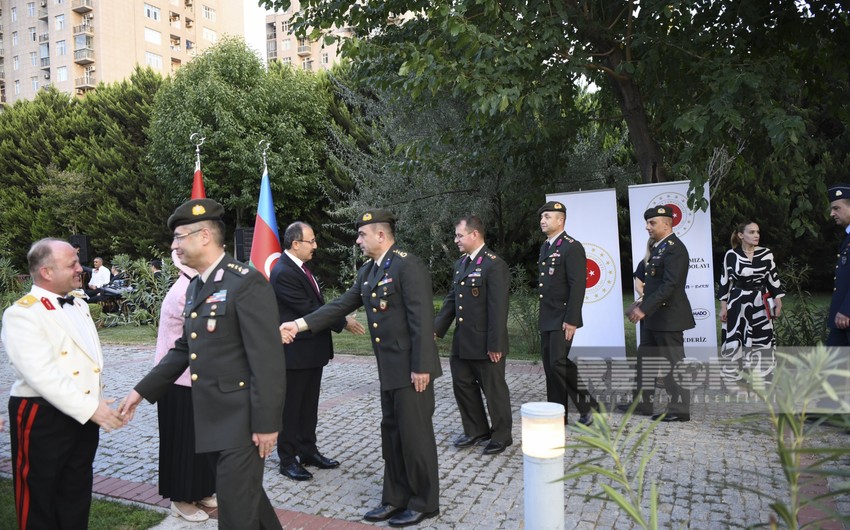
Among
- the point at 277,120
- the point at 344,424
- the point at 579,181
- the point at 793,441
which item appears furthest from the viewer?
the point at 277,120

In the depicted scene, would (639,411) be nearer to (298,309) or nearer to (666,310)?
(666,310)

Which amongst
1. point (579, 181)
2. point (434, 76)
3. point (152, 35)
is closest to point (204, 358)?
point (434, 76)

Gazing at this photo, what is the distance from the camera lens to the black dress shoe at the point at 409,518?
422cm

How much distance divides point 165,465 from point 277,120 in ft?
76.5

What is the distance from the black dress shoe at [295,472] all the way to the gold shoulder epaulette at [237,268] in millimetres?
2436

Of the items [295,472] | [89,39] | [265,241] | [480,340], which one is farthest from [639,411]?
[89,39]

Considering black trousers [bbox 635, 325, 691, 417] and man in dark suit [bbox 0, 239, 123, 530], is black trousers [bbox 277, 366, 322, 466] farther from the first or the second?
black trousers [bbox 635, 325, 691, 417]

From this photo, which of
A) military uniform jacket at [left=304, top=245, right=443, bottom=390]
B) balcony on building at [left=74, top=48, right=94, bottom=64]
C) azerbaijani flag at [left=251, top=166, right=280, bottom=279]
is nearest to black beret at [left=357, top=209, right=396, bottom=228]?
military uniform jacket at [left=304, top=245, right=443, bottom=390]

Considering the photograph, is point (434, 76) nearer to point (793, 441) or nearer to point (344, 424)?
point (344, 424)

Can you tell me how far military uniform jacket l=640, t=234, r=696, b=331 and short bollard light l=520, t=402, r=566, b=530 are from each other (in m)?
3.52

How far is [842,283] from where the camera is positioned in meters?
5.85

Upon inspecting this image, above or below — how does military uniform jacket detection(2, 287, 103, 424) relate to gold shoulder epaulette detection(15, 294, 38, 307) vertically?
below

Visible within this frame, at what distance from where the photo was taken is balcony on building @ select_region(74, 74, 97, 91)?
53.5 metres

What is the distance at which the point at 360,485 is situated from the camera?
504 cm
